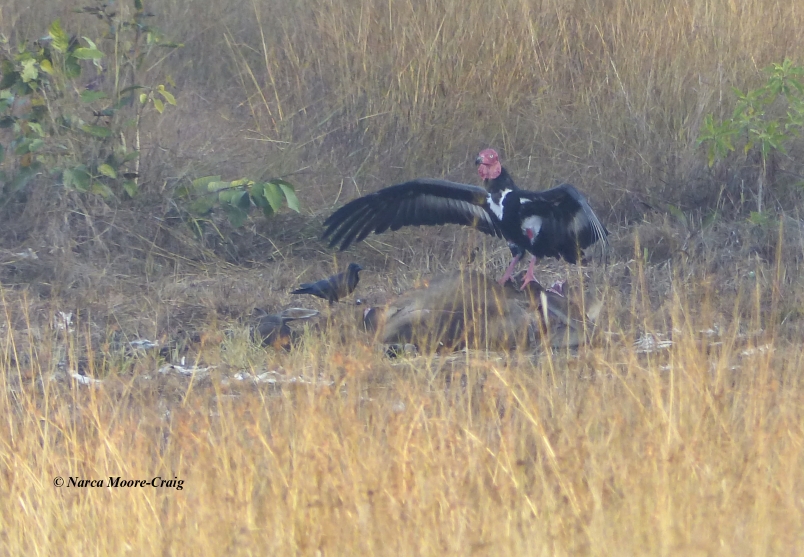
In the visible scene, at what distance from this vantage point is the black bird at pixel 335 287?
5.28 m

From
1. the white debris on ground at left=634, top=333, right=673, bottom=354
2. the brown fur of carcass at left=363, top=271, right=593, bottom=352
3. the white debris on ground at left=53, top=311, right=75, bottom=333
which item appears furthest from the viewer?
the white debris on ground at left=53, top=311, right=75, bottom=333

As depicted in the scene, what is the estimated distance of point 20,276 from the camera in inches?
225

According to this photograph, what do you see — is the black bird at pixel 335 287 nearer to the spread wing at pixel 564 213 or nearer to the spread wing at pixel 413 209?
the spread wing at pixel 413 209

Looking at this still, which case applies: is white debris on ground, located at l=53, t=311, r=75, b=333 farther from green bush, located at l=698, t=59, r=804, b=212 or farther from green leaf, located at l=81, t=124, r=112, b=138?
green bush, located at l=698, t=59, r=804, b=212

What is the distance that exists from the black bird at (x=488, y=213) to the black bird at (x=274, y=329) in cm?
69

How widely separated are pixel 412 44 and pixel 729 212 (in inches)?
97.6

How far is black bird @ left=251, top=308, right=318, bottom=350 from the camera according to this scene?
4548 mm

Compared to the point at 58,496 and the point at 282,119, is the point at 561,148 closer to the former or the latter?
the point at 282,119

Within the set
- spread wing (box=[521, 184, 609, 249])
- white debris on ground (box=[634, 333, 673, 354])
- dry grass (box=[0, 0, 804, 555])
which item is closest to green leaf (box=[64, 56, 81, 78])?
dry grass (box=[0, 0, 804, 555])

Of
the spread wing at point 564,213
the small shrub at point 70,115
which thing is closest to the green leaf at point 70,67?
the small shrub at point 70,115

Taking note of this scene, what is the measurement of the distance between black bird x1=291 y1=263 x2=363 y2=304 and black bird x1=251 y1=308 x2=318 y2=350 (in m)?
0.12

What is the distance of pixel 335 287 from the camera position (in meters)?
5.29


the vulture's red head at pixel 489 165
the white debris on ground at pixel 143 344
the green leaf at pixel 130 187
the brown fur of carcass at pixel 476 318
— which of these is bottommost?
the white debris on ground at pixel 143 344

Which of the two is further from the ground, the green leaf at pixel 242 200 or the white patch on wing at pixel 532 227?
the green leaf at pixel 242 200
